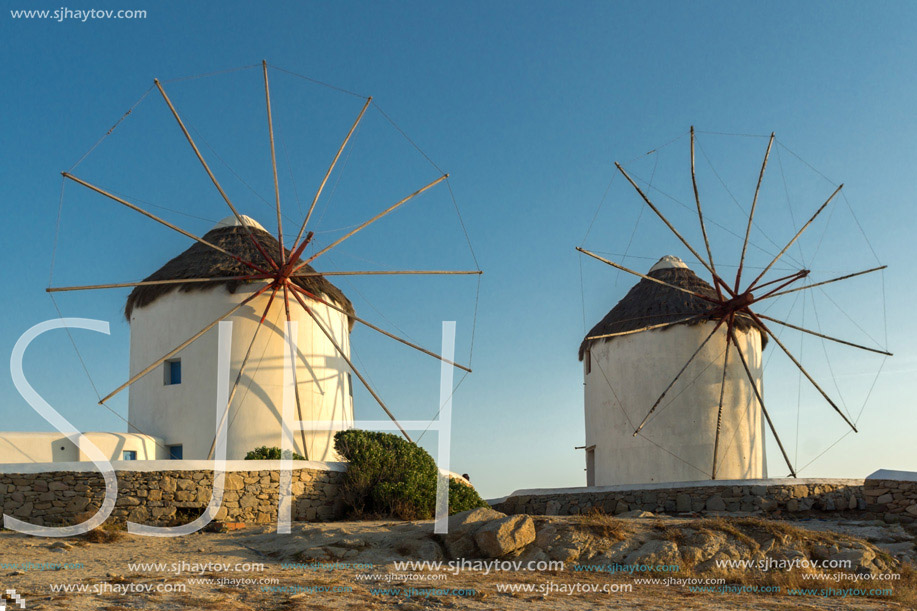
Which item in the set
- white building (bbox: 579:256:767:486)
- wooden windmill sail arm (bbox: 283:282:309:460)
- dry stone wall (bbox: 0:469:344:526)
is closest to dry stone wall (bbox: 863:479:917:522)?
white building (bbox: 579:256:767:486)

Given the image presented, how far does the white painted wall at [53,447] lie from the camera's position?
615 inches

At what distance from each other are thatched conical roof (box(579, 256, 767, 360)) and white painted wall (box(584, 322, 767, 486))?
0.33 meters

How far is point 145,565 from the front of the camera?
9703 mm

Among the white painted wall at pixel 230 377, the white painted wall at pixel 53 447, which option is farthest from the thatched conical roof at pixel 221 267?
the white painted wall at pixel 53 447

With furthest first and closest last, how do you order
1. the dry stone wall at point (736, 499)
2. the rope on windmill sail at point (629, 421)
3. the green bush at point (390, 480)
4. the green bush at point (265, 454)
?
1. the rope on windmill sail at point (629, 421)
2. the green bush at point (265, 454)
3. the dry stone wall at point (736, 499)
4. the green bush at point (390, 480)

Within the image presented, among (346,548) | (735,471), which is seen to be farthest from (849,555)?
(735,471)

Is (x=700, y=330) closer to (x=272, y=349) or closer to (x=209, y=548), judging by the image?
(x=272, y=349)

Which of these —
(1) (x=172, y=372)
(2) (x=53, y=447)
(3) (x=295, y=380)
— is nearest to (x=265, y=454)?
(3) (x=295, y=380)

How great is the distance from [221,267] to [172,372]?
246 centimetres

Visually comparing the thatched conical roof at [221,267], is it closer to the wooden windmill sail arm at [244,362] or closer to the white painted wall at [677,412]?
the wooden windmill sail arm at [244,362]

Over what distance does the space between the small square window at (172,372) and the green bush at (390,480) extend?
371 centimetres

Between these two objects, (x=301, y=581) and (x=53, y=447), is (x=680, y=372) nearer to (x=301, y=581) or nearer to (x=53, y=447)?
(x=301, y=581)

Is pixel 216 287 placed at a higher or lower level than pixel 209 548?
higher

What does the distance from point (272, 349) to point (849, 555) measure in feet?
38.7
